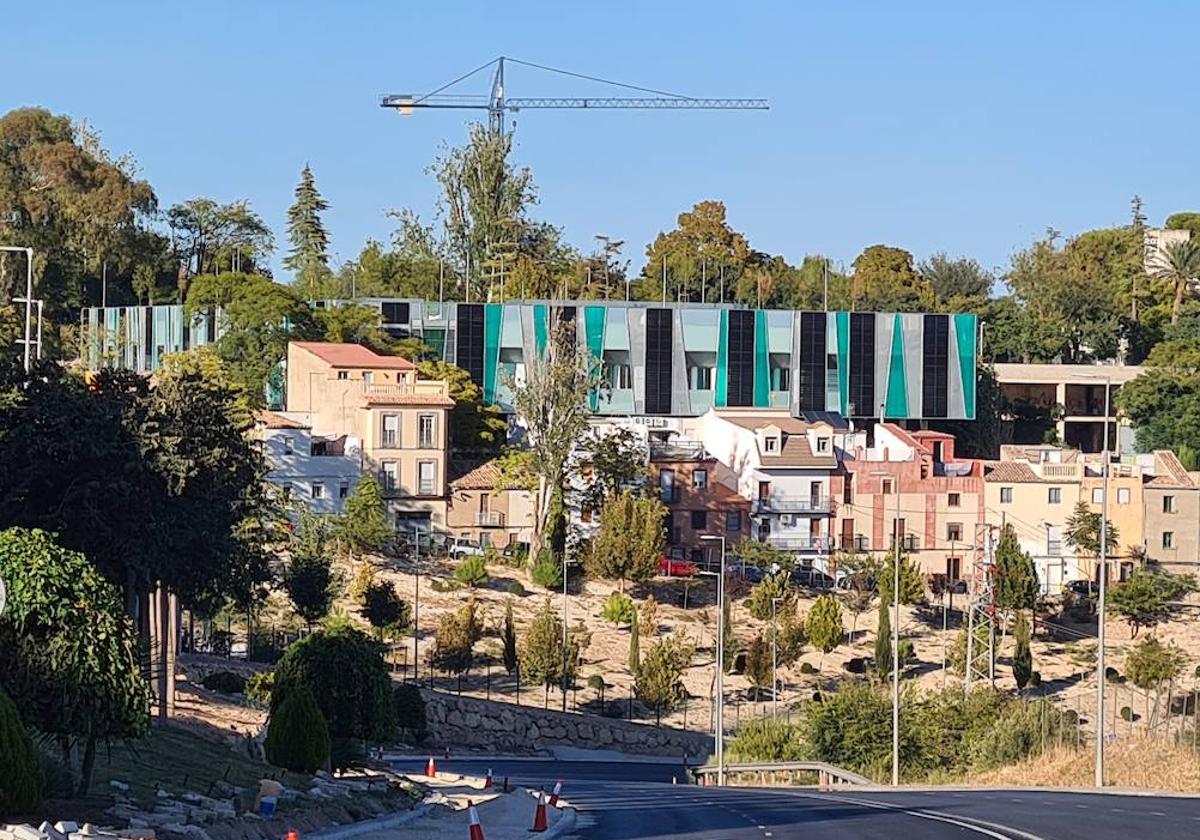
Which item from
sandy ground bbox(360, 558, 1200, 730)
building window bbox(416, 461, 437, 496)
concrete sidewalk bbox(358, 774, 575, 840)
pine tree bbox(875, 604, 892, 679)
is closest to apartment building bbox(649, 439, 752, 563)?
sandy ground bbox(360, 558, 1200, 730)

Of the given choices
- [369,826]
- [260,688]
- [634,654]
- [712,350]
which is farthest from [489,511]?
[369,826]

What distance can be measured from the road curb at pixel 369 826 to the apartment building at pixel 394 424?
6561 centimetres

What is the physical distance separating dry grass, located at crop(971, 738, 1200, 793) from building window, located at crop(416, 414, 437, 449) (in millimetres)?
49635

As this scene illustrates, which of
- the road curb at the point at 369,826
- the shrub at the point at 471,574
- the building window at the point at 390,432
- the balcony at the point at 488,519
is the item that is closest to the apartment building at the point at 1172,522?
the balcony at the point at 488,519

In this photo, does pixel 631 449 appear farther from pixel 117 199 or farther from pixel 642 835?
pixel 642 835

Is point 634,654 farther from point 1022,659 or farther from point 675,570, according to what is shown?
point 675,570

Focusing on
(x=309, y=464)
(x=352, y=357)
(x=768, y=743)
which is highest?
(x=352, y=357)

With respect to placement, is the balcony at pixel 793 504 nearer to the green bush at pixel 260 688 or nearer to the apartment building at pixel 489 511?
the apartment building at pixel 489 511

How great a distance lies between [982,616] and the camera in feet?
290

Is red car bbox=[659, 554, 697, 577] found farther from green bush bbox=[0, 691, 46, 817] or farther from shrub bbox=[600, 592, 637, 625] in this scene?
green bush bbox=[0, 691, 46, 817]

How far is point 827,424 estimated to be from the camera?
110 meters

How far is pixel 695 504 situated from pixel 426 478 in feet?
46.0

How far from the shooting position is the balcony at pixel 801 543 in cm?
10162

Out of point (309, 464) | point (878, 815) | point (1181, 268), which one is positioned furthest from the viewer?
point (1181, 268)
